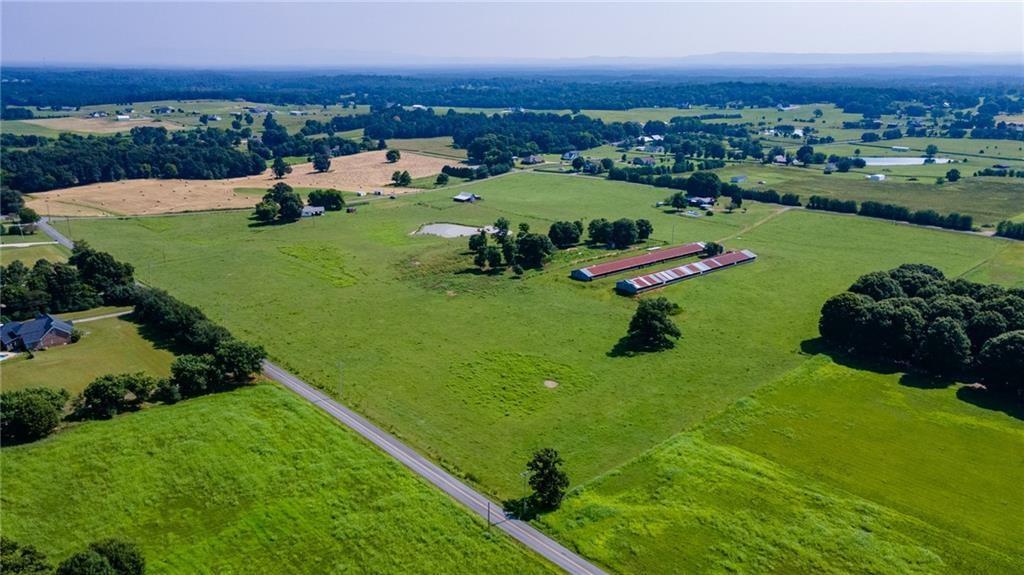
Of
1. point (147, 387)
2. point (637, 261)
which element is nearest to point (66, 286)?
point (147, 387)

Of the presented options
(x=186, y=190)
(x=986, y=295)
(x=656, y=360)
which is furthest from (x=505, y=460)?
(x=186, y=190)

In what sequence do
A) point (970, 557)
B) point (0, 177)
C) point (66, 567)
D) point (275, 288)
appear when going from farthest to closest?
1. point (0, 177)
2. point (275, 288)
3. point (970, 557)
4. point (66, 567)

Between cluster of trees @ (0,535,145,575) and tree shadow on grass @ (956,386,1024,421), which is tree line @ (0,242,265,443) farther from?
tree shadow on grass @ (956,386,1024,421)

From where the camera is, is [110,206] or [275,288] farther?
[110,206]

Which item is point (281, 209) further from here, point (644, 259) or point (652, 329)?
point (652, 329)

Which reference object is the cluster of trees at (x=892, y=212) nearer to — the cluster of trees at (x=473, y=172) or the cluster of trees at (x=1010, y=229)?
the cluster of trees at (x=1010, y=229)

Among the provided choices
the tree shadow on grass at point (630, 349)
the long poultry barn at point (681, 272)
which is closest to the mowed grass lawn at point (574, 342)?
the tree shadow on grass at point (630, 349)

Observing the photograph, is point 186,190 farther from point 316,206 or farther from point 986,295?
point 986,295
